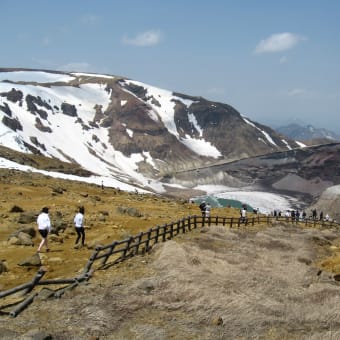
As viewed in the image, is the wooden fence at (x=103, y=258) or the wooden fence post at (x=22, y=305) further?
the wooden fence at (x=103, y=258)

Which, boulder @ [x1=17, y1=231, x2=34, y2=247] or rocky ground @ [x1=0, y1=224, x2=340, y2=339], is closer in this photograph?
rocky ground @ [x1=0, y1=224, x2=340, y2=339]

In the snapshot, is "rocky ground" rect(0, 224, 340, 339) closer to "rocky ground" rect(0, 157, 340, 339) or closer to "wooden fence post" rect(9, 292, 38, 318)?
"rocky ground" rect(0, 157, 340, 339)

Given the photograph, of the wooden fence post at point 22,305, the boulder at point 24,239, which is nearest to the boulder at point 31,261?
the boulder at point 24,239

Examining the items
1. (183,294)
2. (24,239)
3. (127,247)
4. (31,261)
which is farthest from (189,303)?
(24,239)

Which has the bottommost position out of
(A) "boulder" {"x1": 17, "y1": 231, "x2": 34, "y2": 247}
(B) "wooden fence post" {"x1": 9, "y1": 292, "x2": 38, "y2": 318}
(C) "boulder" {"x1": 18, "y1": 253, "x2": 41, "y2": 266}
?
(B) "wooden fence post" {"x1": 9, "y1": 292, "x2": 38, "y2": 318}

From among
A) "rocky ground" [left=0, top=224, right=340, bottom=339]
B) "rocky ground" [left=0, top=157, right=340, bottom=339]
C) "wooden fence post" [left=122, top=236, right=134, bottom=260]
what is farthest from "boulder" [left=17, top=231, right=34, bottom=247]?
"rocky ground" [left=0, top=224, right=340, bottom=339]

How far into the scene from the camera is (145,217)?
42938mm

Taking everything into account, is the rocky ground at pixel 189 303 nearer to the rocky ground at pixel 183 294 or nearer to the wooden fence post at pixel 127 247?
the rocky ground at pixel 183 294

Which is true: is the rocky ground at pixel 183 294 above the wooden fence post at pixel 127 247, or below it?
below

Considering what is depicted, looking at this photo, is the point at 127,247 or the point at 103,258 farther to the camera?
the point at 127,247

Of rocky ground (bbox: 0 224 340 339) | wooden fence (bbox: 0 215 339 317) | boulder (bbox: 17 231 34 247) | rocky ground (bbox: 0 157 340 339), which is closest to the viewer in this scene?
rocky ground (bbox: 0 224 340 339)

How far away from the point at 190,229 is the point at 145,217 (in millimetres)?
9880

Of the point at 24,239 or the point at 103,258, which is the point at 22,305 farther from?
the point at 24,239

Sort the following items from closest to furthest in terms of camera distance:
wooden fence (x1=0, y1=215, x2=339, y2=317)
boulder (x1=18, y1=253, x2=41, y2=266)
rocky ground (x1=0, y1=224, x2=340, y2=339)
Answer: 1. rocky ground (x1=0, y1=224, x2=340, y2=339)
2. wooden fence (x1=0, y1=215, x2=339, y2=317)
3. boulder (x1=18, y1=253, x2=41, y2=266)
